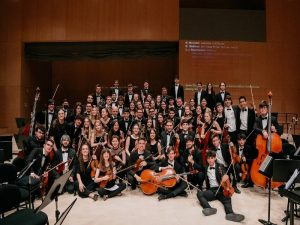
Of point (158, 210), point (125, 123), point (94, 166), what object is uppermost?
point (125, 123)

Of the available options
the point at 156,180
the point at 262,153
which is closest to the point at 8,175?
the point at 156,180

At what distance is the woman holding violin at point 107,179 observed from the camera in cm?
472

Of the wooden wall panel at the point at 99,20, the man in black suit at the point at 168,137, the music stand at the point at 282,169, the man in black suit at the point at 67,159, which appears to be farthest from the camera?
the wooden wall panel at the point at 99,20

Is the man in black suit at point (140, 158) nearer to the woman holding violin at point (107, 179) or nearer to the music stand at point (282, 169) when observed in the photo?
the woman holding violin at point (107, 179)

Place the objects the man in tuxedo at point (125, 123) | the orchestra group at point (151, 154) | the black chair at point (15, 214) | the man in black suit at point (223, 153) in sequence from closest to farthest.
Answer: the black chair at point (15, 214), the orchestra group at point (151, 154), the man in black suit at point (223, 153), the man in tuxedo at point (125, 123)

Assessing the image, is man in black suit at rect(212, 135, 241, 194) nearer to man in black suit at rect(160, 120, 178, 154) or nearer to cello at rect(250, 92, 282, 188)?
cello at rect(250, 92, 282, 188)

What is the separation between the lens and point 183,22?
10.1 metres

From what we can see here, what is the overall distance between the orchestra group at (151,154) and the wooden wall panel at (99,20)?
4137 millimetres

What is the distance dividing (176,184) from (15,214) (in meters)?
2.52

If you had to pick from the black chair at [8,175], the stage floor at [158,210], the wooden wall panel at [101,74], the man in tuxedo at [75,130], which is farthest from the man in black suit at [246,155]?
the wooden wall panel at [101,74]

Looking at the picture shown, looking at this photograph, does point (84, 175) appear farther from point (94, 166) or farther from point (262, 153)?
point (262, 153)

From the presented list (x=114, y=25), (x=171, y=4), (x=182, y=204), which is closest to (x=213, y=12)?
(x=171, y=4)

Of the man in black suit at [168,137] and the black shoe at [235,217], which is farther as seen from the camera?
the man in black suit at [168,137]

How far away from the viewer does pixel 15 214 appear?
9.48 ft
